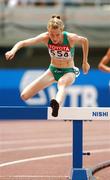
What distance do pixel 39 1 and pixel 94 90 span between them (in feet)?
17.2

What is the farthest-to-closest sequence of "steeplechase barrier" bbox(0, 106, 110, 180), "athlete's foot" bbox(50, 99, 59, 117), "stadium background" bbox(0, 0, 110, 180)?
"stadium background" bbox(0, 0, 110, 180) < "steeplechase barrier" bbox(0, 106, 110, 180) < "athlete's foot" bbox(50, 99, 59, 117)

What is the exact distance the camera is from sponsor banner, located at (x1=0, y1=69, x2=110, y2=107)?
20703 mm

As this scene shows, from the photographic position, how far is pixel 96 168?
10.6 m

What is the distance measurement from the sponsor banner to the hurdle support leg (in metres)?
10.8

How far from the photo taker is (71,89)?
828 inches

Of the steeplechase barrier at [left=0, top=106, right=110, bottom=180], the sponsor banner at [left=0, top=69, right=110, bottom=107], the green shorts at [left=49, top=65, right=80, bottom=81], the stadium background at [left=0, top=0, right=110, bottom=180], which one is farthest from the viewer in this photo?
the sponsor banner at [left=0, top=69, right=110, bottom=107]

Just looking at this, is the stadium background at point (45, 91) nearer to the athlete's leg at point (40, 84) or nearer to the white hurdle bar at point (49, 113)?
the white hurdle bar at point (49, 113)

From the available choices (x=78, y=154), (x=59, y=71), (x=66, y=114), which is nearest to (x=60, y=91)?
(x=66, y=114)

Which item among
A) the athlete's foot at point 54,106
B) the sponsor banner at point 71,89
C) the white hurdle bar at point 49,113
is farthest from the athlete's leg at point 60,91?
the sponsor banner at point 71,89

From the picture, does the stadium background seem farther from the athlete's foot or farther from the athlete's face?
the athlete's face

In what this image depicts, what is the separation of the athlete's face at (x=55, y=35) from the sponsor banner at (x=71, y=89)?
10852 millimetres

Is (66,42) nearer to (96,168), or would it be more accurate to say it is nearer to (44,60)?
(96,168)

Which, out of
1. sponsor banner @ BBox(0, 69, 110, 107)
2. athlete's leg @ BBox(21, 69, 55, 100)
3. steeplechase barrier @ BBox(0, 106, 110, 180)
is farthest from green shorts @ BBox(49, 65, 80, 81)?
sponsor banner @ BBox(0, 69, 110, 107)

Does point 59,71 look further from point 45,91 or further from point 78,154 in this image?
point 45,91
